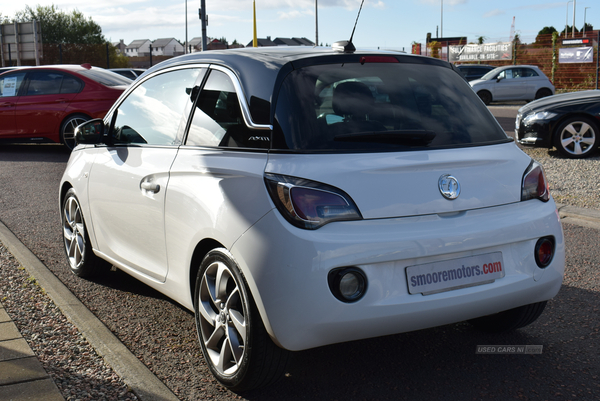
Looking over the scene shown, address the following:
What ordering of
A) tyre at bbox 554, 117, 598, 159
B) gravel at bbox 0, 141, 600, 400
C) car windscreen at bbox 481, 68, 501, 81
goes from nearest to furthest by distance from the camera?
gravel at bbox 0, 141, 600, 400, tyre at bbox 554, 117, 598, 159, car windscreen at bbox 481, 68, 501, 81

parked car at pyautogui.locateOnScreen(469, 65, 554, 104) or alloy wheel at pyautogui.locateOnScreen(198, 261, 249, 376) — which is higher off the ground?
parked car at pyautogui.locateOnScreen(469, 65, 554, 104)

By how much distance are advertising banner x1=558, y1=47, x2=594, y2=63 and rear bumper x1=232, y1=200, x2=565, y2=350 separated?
2925cm

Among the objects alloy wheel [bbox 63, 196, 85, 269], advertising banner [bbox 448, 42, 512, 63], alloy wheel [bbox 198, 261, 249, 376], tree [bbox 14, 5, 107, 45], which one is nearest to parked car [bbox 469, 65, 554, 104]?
advertising banner [bbox 448, 42, 512, 63]

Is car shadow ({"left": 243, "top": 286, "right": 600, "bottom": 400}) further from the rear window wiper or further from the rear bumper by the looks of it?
the rear window wiper

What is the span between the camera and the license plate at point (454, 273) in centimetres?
278

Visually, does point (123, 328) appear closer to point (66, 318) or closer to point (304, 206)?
point (66, 318)

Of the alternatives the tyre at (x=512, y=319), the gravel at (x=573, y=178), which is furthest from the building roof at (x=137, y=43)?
the tyre at (x=512, y=319)

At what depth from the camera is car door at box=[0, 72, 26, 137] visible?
1280 centimetres

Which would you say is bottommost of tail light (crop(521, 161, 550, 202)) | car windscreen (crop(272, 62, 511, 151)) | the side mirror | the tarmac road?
the tarmac road

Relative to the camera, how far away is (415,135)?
3.04 metres

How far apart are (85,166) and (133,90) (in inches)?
27.8

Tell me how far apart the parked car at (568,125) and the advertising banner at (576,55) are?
66.4 feet

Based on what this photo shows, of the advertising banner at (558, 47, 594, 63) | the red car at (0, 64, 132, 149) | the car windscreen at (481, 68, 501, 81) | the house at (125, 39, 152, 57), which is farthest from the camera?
the house at (125, 39, 152, 57)

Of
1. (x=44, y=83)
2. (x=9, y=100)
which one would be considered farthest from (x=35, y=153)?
(x=44, y=83)
